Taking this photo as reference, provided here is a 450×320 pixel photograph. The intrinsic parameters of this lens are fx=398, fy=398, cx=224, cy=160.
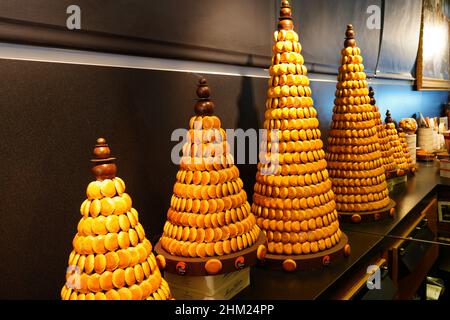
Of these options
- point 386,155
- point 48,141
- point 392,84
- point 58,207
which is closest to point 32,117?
point 48,141

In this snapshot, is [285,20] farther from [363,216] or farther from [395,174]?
[395,174]

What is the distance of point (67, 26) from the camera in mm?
788

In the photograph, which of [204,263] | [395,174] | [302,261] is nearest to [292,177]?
[302,261]

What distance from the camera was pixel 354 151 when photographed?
1.26 metres

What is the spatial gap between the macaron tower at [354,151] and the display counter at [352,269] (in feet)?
0.21

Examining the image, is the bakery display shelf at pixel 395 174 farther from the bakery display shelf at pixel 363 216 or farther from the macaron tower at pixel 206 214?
the macaron tower at pixel 206 214

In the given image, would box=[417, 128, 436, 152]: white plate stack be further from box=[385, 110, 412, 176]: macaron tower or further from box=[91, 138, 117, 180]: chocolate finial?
box=[91, 138, 117, 180]: chocolate finial

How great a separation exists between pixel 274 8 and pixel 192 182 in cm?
81

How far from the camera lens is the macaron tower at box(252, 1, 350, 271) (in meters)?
0.95

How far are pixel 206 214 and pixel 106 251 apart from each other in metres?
0.24

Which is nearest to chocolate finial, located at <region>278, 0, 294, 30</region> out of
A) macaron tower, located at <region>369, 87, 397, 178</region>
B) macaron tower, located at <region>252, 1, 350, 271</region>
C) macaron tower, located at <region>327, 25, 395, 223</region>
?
macaron tower, located at <region>252, 1, 350, 271</region>

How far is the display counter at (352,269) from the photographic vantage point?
2.88 ft

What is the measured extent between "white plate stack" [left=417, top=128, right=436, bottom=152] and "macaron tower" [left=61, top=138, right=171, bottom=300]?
2.57 metres
